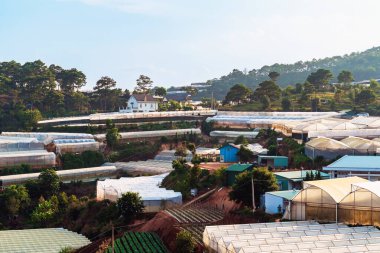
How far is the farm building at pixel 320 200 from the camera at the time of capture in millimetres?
19641

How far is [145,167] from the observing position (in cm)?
3972

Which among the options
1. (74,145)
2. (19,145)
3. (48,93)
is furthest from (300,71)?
(19,145)

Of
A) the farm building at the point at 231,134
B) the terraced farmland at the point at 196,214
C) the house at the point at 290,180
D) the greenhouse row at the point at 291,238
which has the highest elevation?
the farm building at the point at 231,134

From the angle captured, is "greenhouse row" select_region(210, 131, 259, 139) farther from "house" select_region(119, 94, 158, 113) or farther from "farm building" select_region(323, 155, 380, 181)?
"farm building" select_region(323, 155, 380, 181)

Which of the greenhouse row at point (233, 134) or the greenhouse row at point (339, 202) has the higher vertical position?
the greenhouse row at point (233, 134)

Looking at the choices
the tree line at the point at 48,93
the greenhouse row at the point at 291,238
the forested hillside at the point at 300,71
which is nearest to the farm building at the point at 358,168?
the greenhouse row at the point at 291,238

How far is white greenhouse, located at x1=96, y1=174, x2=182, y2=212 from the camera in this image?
27.6 metres

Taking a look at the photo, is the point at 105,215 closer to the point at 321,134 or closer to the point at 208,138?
the point at 321,134

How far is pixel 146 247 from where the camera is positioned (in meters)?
20.0

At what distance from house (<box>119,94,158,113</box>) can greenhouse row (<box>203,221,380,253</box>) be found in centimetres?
4261

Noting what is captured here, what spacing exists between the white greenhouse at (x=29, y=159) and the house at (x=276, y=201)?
22.2 meters

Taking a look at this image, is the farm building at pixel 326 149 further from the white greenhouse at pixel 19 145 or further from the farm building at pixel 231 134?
the white greenhouse at pixel 19 145

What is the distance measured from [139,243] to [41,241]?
592cm

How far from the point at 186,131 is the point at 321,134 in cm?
1561
